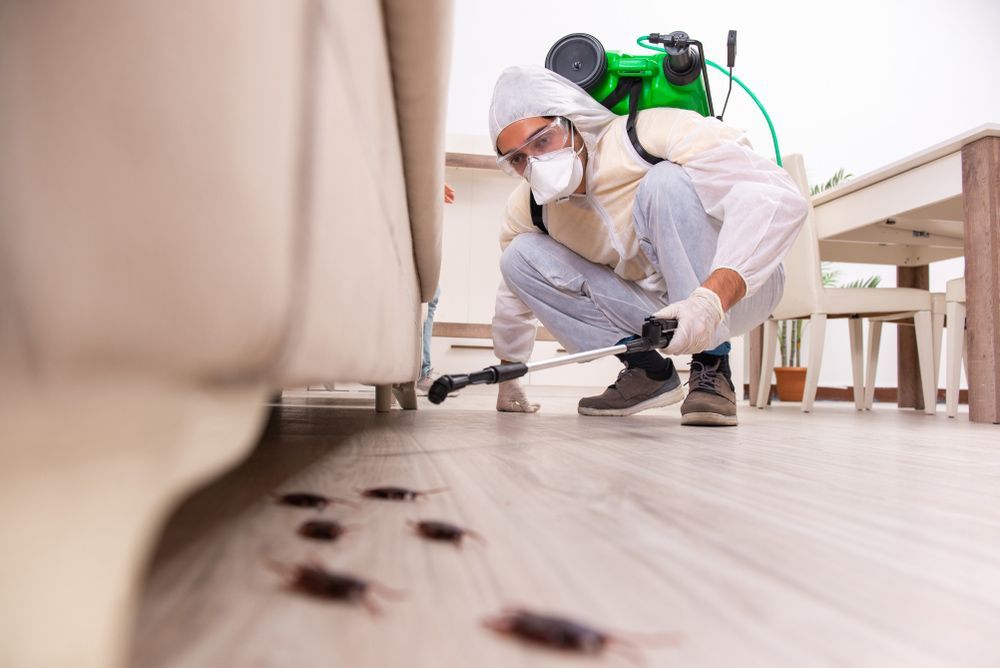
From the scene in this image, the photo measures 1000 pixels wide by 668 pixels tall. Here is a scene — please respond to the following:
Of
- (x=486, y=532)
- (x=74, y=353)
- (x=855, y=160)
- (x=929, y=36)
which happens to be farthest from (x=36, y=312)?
(x=929, y=36)

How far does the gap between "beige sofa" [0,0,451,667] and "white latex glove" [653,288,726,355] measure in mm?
1030

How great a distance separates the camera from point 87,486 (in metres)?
0.20

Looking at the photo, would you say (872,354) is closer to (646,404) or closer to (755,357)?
(755,357)

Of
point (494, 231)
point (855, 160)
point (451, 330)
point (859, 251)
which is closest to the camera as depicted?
point (859, 251)

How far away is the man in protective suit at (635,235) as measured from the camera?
4.17ft

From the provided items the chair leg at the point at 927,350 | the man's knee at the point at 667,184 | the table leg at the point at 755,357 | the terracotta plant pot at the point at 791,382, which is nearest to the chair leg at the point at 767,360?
the table leg at the point at 755,357

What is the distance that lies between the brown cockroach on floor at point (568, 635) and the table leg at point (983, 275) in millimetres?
2075

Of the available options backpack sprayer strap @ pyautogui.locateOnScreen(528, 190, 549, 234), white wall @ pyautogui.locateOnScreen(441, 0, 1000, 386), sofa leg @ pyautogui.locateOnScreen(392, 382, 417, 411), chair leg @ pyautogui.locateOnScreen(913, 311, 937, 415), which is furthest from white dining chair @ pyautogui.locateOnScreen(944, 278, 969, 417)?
white wall @ pyautogui.locateOnScreen(441, 0, 1000, 386)

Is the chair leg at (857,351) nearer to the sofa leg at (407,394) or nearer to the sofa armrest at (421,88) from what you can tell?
the sofa leg at (407,394)

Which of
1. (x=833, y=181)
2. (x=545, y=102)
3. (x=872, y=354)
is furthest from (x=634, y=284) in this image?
(x=833, y=181)

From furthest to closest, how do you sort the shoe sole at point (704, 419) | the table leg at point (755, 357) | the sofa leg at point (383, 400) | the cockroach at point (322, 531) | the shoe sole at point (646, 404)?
1. the table leg at point (755, 357)
2. the shoe sole at point (646, 404)
3. the sofa leg at point (383, 400)
4. the shoe sole at point (704, 419)
5. the cockroach at point (322, 531)

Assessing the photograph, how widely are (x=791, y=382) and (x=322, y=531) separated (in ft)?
11.9

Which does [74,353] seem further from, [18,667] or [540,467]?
[540,467]

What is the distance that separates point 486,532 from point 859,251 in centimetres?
306
